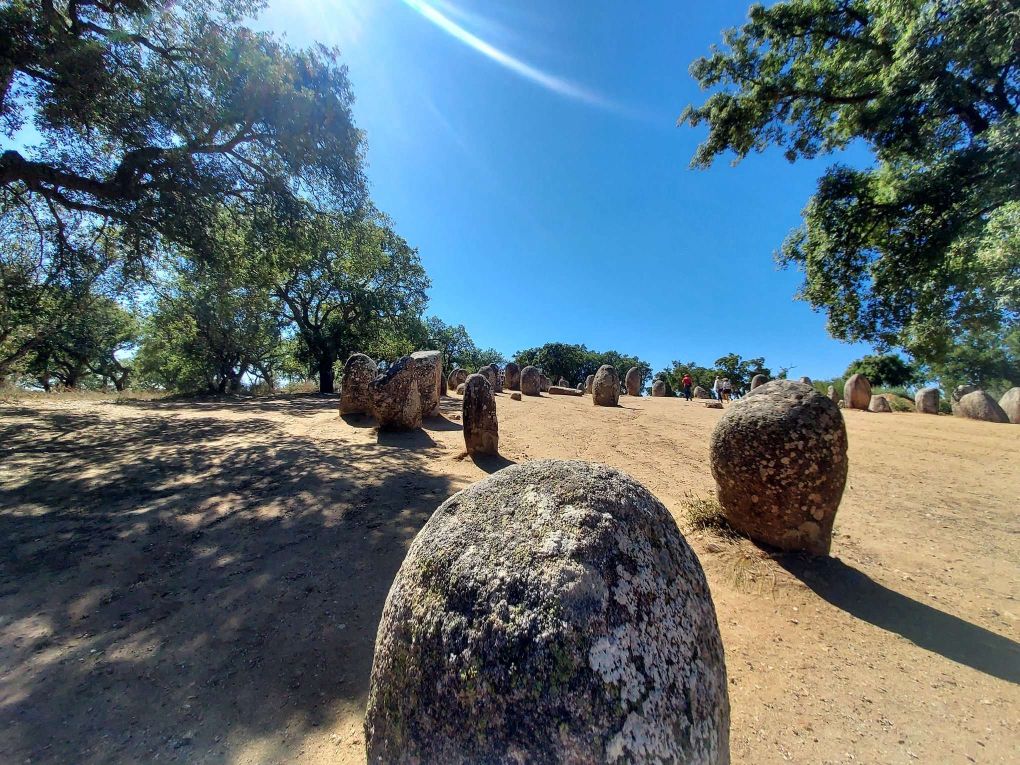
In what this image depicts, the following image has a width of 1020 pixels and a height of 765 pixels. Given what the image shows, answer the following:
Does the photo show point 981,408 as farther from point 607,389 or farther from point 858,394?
point 607,389

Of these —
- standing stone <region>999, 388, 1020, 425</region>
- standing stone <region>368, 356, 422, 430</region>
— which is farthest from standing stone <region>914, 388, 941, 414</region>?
standing stone <region>368, 356, 422, 430</region>

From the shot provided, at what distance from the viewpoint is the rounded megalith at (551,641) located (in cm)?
121

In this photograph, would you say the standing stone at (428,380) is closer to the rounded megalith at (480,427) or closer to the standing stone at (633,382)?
the rounded megalith at (480,427)

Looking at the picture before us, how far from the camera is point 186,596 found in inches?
139

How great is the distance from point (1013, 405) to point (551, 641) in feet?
65.9

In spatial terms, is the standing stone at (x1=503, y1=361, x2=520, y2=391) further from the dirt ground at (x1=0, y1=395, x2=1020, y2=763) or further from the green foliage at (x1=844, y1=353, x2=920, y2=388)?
the green foliage at (x1=844, y1=353, x2=920, y2=388)

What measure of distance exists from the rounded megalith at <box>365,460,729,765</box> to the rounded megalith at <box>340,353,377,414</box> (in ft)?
34.6

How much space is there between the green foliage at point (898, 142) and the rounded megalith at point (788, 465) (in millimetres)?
5205

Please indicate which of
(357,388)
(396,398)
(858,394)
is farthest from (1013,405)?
(357,388)

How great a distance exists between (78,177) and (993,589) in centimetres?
1518

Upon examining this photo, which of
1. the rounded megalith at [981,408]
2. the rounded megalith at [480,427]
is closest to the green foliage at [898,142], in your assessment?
the rounded megalith at [981,408]

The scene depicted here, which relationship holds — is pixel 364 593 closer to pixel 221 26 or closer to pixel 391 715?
pixel 391 715

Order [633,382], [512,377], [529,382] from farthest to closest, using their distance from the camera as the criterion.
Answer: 1. [633,382]
2. [512,377]
3. [529,382]

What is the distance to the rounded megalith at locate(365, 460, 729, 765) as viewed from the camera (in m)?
1.21
